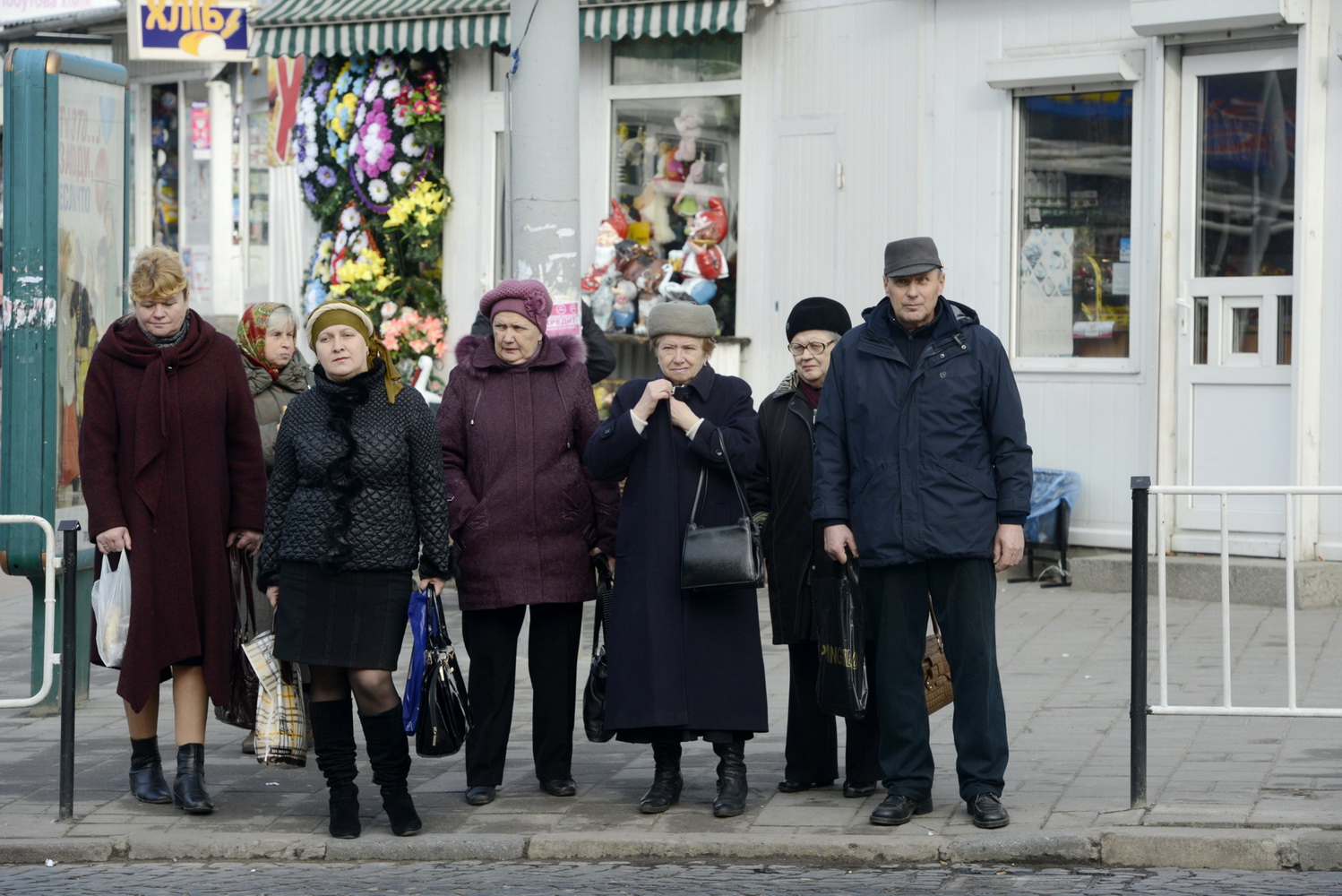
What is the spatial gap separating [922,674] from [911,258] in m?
1.40

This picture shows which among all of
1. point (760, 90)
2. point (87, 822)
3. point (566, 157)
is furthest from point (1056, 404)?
point (87, 822)

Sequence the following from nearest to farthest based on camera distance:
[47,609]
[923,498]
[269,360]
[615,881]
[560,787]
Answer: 1. [615,881]
2. [923,498]
3. [560,787]
4. [47,609]
5. [269,360]

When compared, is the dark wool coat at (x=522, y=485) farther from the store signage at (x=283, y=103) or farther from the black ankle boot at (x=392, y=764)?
the store signage at (x=283, y=103)

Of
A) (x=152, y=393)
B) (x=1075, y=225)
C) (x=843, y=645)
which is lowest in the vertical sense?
(x=843, y=645)

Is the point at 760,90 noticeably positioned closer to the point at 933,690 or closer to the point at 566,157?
the point at 566,157

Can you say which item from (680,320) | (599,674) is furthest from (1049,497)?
(680,320)

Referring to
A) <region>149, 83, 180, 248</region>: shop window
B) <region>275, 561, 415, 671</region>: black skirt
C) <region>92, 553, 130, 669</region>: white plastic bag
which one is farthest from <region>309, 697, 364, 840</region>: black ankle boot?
<region>149, 83, 180, 248</region>: shop window

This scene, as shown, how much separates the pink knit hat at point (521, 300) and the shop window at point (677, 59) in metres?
6.61

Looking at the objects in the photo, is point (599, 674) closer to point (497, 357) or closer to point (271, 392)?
point (497, 357)

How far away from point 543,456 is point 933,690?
157 centimetres

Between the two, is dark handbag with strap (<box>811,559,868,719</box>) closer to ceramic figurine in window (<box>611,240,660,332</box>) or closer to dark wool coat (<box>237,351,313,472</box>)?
dark wool coat (<box>237,351,313,472</box>)

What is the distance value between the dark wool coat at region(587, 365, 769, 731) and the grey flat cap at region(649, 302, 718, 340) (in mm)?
186

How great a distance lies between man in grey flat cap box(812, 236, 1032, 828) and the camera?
6.06 meters

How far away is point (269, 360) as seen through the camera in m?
7.52
